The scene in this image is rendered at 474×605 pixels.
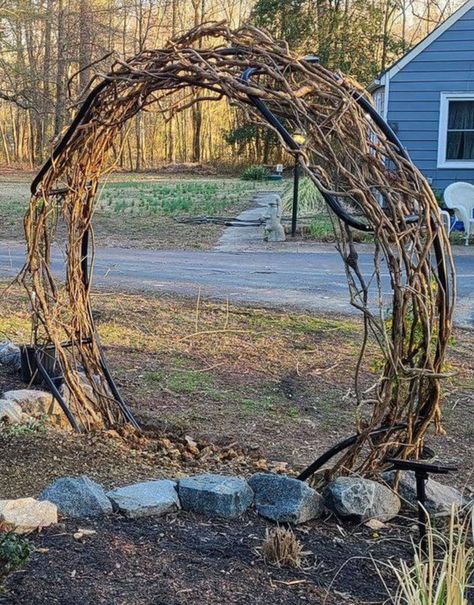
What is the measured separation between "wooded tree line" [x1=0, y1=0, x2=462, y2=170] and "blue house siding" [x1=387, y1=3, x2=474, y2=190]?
344 centimetres

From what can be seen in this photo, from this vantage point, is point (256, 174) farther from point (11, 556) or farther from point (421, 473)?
point (11, 556)

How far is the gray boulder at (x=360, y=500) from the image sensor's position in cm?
259

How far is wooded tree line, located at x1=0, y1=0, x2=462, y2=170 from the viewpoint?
2067 centimetres

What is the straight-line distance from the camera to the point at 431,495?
9.12 feet

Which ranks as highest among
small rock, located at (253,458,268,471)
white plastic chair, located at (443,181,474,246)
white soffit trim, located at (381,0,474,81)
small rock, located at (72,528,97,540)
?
white soffit trim, located at (381,0,474,81)

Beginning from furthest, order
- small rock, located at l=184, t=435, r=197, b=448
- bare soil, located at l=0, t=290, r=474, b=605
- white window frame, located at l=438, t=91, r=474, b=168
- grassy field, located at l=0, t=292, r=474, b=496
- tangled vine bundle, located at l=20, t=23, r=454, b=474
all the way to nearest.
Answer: white window frame, located at l=438, t=91, r=474, b=168 < grassy field, located at l=0, t=292, r=474, b=496 < small rock, located at l=184, t=435, r=197, b=448 < tangled vine bundle, located at l=20, t=23, r=454, b=474 < bare soil, located at l=0, t=290, r=474, b=605

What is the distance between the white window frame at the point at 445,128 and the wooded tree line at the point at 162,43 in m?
4.16

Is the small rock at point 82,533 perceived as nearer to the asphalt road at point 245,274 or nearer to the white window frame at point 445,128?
the asphalt road at point 245,274

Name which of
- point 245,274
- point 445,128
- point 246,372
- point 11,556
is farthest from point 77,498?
point 445,128

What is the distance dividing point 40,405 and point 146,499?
1.56m

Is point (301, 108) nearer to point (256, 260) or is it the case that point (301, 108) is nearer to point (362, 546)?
point (362, 546)

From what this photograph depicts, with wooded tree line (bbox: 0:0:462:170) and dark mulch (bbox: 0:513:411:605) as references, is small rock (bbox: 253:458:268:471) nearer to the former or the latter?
dark mulch (bbox: 0:513:411:605)

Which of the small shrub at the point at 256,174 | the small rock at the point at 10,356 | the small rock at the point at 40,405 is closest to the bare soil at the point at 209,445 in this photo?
the small rock at the point at 10,356

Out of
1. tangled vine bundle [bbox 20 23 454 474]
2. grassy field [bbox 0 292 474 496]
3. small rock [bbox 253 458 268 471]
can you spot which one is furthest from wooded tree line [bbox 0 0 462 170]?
tangled vine bundle [bbox 20 23 454 474]
